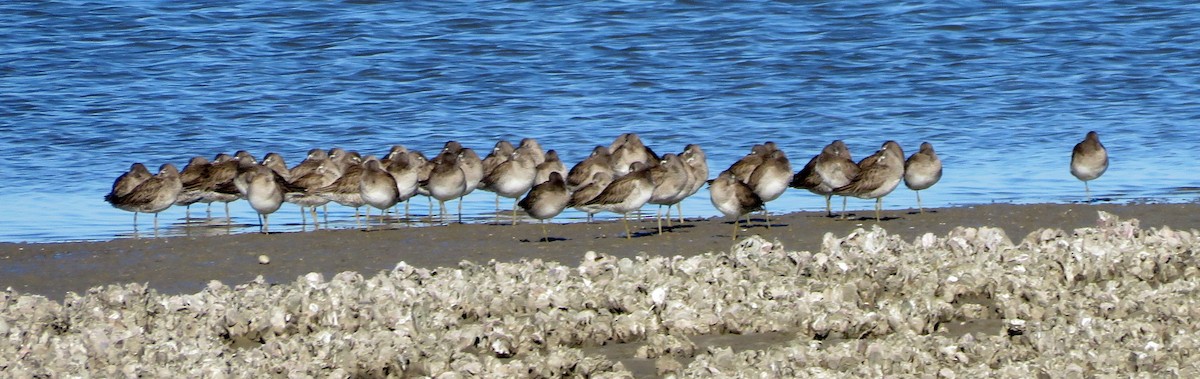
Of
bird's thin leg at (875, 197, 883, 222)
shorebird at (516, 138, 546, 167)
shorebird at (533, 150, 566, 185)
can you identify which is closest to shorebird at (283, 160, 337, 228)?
shorebird at (533, 150, 566, 185)

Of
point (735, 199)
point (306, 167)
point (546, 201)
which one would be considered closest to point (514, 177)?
point (306, 167)

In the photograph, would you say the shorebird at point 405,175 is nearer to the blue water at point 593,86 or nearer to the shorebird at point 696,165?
the blue water at point 593,86

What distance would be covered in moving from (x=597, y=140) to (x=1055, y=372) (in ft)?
52.1

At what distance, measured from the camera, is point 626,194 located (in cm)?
1544

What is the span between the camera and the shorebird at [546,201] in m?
15.5

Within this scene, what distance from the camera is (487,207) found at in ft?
62.6

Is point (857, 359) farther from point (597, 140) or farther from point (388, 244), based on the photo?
point (597, 140)

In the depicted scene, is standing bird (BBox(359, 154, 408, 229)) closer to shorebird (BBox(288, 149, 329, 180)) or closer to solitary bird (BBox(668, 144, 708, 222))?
shorebird (BBox(288, 149, 329, 180))

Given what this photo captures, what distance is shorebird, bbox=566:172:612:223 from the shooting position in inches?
622

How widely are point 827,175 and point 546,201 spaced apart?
2893 mm

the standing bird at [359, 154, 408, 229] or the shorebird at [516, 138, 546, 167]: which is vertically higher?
the shorebird at [516, 138, 546, 167]

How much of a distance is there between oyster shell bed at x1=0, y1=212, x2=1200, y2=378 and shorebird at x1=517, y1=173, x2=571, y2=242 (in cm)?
385

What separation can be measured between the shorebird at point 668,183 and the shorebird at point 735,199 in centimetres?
64

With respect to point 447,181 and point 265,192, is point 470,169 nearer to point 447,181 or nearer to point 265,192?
point 447,181
